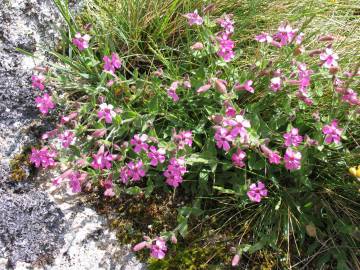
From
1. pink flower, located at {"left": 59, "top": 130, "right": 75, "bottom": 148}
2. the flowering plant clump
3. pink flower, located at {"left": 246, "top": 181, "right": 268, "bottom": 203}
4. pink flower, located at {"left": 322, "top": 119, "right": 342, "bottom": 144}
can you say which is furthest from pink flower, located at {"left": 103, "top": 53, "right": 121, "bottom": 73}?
pink flower, located at {"left": 322, "top": 119, "right": 342, "bottom": 144}

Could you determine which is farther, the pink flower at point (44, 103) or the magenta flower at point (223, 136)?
the pink flower at point (44, 103)

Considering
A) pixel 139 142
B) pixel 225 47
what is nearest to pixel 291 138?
pixel 225 47

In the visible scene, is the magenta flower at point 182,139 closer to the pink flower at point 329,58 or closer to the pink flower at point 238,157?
the pink flower at point 238,157

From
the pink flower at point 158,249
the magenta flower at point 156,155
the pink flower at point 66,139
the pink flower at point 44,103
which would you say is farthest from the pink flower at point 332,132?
the pink flower at point 44,103

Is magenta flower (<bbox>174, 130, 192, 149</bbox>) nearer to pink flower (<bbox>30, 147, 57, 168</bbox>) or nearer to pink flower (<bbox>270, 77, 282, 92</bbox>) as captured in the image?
pink flower (<bbox>270, 77, 282, 92</bbox>)

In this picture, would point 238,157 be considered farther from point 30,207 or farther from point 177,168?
point 30,207

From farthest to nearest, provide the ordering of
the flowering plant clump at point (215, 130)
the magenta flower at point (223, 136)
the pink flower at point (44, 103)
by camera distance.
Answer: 1. the pink flower at point (44, 103)
2. the flowering plant clump at point (215, 130)
3. the magenta flower at point (223, 136)
